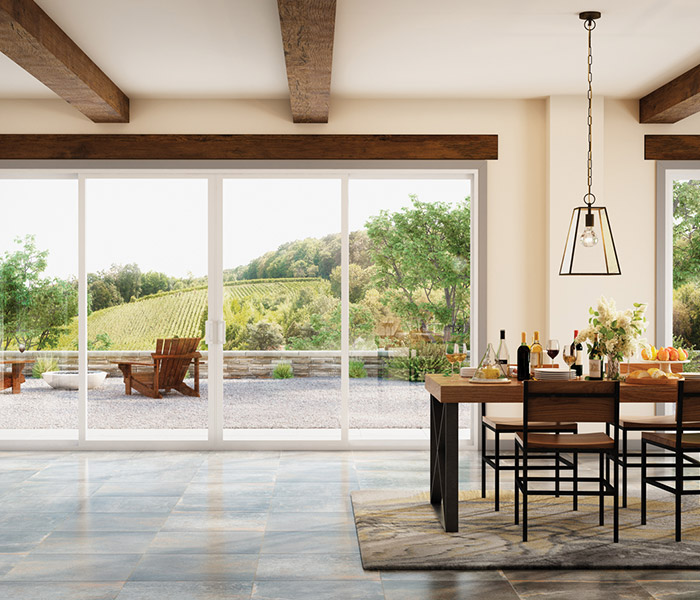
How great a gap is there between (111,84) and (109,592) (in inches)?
150

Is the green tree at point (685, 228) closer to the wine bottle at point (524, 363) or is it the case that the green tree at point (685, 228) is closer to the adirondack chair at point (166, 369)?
the wine bottle at point (524, 363)

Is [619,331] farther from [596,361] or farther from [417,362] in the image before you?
[417,362]

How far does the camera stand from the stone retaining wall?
5.90 m

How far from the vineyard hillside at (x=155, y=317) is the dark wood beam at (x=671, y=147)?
129 inches

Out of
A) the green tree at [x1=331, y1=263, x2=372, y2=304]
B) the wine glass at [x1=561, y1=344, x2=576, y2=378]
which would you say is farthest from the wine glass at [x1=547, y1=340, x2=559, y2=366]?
the green tree at [x1=331, y1=263, x2=372, y2=304]

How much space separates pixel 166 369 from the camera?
5.91 metres

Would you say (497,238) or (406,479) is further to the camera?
(497,238)

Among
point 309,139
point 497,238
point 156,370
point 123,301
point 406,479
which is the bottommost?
point 406,479

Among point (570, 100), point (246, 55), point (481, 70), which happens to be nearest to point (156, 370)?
point (246, 55)

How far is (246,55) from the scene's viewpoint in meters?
4.78

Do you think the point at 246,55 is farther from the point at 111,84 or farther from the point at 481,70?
the point at 481,70

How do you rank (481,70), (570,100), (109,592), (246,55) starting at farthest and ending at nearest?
(570,100)
(481,70)
(246,55)
(109,592)

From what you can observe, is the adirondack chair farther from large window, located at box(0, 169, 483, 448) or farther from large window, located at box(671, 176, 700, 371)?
large window, located at box(671, 176, 700, 371)

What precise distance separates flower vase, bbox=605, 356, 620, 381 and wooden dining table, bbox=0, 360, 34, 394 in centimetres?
463
